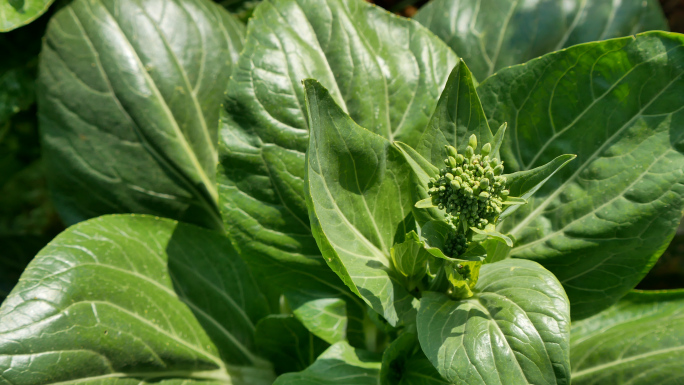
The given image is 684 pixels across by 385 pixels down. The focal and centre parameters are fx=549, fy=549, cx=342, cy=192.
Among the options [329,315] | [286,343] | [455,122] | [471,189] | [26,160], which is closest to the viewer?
[471,189]

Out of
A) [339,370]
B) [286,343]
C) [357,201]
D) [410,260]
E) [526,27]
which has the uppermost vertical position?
[526,27]

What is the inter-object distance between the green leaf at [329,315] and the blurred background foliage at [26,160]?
108cm

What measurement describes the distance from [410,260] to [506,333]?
0.27 metres

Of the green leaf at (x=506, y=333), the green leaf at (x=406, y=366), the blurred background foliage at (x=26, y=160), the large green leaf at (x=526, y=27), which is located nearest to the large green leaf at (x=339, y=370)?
the green leaf at (x=406, y=366)

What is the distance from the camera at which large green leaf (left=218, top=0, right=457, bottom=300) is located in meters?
1.35

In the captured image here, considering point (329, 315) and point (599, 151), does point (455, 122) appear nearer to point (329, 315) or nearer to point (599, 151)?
point (599, 151)

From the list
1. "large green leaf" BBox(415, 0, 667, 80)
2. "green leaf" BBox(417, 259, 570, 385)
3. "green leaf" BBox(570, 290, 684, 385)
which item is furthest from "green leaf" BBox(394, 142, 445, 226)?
"large green leaf" BBox(415, 0, 667, 80)

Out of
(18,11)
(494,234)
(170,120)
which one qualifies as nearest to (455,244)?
(494,234)

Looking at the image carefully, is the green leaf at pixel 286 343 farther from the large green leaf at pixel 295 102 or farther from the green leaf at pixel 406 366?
the green leaf at pixel 406 366

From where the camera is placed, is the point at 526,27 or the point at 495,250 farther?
the point at 526,27

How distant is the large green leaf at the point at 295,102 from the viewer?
4.42 feet

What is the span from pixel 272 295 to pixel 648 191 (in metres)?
0.99

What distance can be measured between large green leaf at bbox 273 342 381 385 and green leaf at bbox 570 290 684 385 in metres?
0.52

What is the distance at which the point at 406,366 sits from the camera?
1.31m
